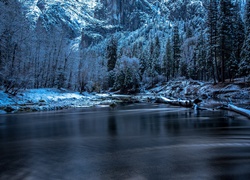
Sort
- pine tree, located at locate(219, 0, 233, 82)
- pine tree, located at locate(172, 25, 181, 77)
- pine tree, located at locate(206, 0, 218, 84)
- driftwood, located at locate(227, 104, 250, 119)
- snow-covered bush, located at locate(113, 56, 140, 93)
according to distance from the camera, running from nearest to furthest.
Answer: driftwood, located at locate(227, 104, 250, 119)
pine tree, located at locate(219, 0, 233, 82)
pine tree, located at locate(206, 0, 218, 84)
snow-covered bush, located at locate(113, 56, 140, 93)
pine tree, located at locate(172, 25, 181, 77)

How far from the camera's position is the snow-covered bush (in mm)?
64375

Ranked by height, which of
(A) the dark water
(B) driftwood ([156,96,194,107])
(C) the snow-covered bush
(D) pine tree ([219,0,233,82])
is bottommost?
(A) the dark water

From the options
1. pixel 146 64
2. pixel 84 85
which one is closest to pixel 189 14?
pixel 146 64

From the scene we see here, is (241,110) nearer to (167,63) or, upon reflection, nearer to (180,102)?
(180,102)

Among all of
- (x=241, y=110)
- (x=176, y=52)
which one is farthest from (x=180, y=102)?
(x=176, y=52)

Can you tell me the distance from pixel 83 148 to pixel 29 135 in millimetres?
3661

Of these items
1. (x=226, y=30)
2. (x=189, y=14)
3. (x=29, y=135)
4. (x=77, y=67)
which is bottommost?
(x=29, y=135)

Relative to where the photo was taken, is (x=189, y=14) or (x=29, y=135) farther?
(x=189, y=14)

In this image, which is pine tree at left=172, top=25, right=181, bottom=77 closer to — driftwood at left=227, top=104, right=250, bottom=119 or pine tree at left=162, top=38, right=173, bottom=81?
pine tree at left=162, top=38, right=173, bottom=81

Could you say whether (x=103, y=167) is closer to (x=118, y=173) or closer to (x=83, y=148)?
(x=118, y=173)

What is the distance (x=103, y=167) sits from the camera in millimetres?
4801

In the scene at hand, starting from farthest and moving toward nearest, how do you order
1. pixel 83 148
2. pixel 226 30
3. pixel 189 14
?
pixel 189 14 → pixel 226 30 → pixel 83 148

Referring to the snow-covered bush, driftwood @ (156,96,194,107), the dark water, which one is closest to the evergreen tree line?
the snow-covered bush

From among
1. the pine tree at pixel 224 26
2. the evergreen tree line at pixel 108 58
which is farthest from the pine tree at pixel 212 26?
the pine tree at pixel 224 26
